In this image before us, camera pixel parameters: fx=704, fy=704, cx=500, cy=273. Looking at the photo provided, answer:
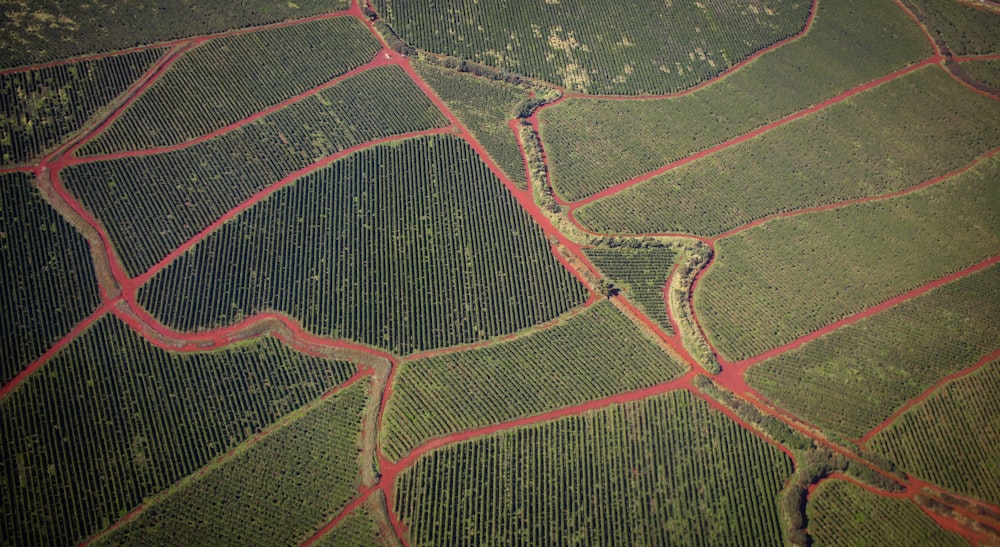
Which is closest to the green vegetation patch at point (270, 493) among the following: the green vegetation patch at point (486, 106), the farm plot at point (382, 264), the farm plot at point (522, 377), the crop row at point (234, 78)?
the farm plot at point (522, 377)

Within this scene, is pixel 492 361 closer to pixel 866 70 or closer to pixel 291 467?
pixel 291 467

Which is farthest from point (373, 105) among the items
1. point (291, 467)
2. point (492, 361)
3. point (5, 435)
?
point (5, 435)

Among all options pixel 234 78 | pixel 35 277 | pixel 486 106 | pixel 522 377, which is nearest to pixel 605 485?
pixel 522 377

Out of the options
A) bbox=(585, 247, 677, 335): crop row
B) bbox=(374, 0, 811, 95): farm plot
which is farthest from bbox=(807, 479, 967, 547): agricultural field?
bbox=(374, 0, 811, 95): farm plot

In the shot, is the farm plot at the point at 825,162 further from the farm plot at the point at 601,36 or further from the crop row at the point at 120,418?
the crop row at the point at 120,418

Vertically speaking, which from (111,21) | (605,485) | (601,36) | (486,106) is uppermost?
(111,21)

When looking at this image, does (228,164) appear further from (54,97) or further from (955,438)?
(955,438)
